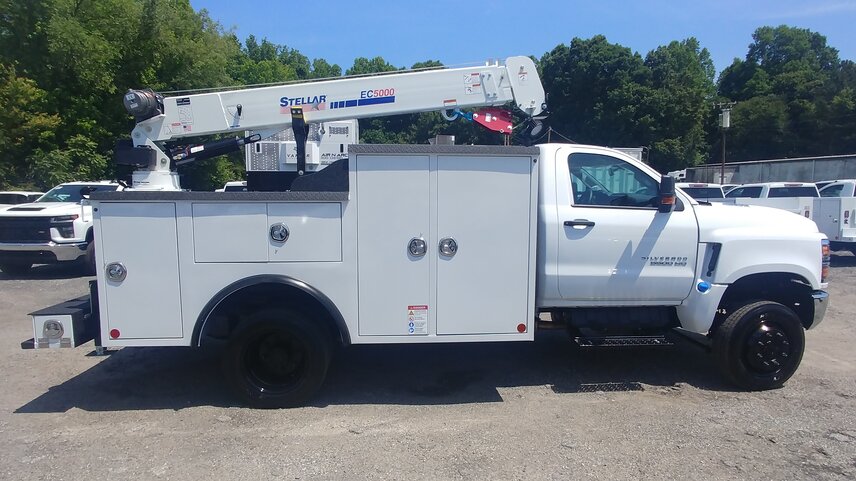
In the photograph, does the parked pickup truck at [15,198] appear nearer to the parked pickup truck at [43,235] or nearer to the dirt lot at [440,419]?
the parked pickup truck at [43,235]

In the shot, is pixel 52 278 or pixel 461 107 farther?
pixel 52 278

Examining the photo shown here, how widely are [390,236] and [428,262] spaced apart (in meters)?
0.41

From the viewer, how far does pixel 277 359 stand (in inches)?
205

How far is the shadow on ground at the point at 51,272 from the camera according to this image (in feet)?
40.6

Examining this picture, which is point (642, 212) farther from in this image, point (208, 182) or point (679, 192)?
point (208, 182)

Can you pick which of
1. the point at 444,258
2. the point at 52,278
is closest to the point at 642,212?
the point at 444,258

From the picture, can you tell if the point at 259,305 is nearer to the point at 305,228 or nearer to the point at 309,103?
the point at 305,228

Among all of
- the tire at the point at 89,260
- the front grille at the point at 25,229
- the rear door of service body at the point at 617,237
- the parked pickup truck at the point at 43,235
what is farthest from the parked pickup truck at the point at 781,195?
the front grille at the point at 25,229

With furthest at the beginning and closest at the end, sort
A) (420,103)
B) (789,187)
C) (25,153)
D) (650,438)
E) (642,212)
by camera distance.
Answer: (25,153) → (789,187) → (420,103) → (642,212) → (650,438)

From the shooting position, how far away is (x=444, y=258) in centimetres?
515

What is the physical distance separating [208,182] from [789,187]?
23.0 m

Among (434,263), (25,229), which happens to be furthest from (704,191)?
(25,229)

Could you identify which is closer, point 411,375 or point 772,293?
point 772,293

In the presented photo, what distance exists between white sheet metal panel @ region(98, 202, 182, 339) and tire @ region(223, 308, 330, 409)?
1.90ft
